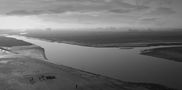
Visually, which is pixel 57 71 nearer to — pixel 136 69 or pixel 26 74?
pixel 26 74

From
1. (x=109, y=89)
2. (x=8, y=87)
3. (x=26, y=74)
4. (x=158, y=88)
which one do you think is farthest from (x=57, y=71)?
(x=158, y=88)

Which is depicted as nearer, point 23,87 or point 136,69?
point 23,87

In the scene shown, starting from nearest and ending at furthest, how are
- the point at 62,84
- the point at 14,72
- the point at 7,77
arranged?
the point at 62,84, the point at 7,77, the point at 14,72

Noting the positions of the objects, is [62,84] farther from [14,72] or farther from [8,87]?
[14,72]

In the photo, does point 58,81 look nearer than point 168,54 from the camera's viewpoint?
Yes

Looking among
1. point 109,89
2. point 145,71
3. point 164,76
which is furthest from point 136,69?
point 109,89

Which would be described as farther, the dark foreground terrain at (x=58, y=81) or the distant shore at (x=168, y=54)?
the distant shore at (x=168, y=54)

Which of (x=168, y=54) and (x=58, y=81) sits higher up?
(x=58, y=81)

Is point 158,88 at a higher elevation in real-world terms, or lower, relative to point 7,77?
lower

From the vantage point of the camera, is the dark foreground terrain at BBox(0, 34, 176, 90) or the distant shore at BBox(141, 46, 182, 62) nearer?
the dark foreground terrain at BBox(0, 34, 176, 90)

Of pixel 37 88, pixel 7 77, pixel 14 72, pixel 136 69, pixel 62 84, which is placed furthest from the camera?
pixel 136 69
